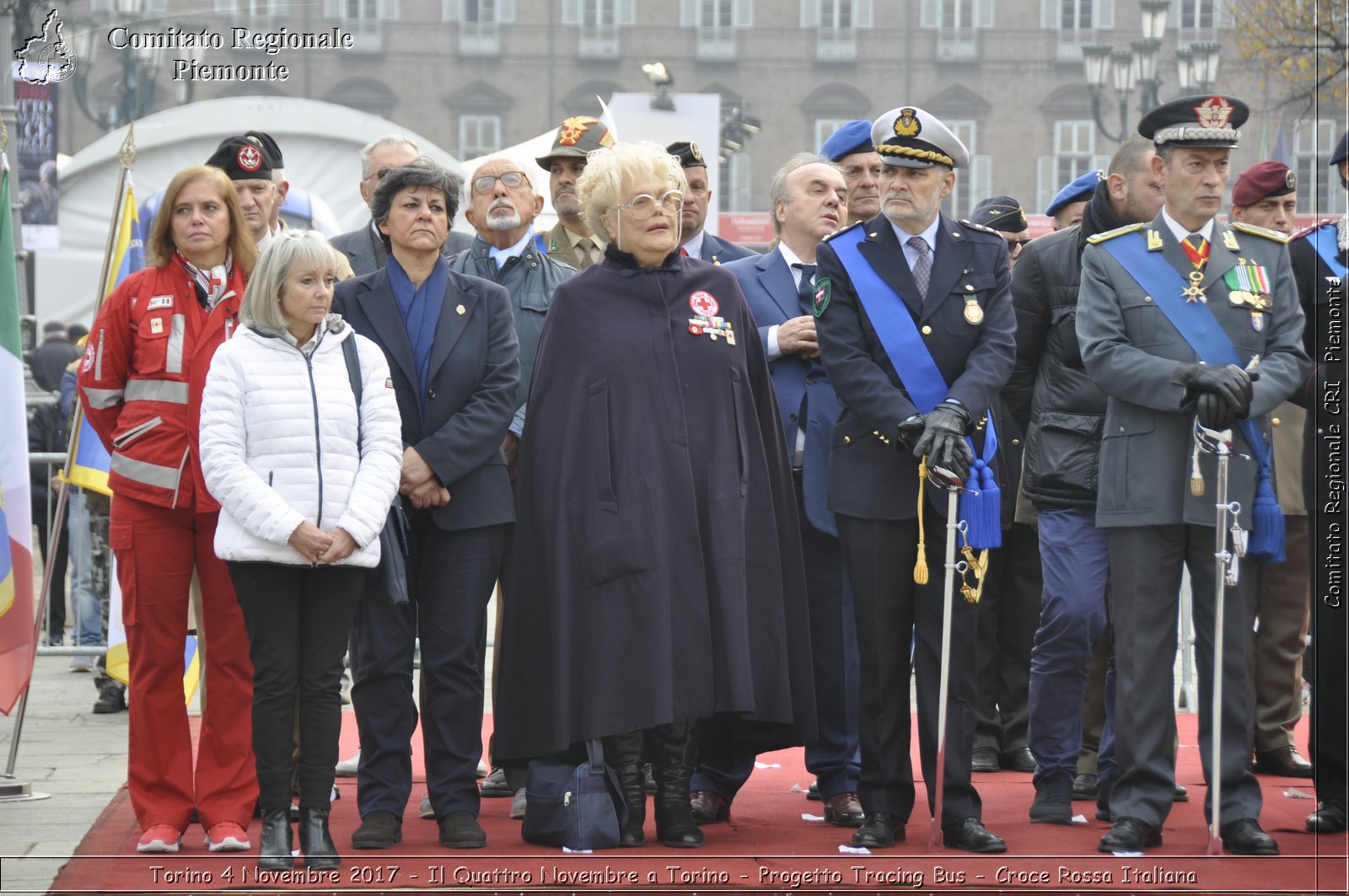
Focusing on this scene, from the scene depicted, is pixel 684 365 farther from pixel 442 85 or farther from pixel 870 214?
pixel 442 85

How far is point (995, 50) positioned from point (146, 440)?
6.85 m

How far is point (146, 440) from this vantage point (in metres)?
5.74

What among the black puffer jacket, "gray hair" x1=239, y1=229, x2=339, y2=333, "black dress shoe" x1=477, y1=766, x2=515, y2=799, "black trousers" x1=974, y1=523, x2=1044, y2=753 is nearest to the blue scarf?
"gray hair" x1=239, y1=229, x2=339, y2=333

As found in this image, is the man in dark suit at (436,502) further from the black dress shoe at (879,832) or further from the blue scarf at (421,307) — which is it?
the black dress shoe at (879,832)

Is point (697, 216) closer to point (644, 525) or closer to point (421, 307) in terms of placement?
point (421, 307)

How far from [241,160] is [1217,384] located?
3598 millimetres

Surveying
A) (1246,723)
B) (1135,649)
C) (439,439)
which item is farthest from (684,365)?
(1246,723)

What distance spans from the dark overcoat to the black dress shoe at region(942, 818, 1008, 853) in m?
0.57

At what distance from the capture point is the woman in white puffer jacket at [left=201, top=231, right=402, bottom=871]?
526 cm

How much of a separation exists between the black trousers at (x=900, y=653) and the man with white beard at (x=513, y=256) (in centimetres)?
147

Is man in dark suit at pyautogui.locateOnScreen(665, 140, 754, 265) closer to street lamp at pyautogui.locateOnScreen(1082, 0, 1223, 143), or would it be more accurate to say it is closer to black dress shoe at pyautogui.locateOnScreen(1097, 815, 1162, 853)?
black dress shoe at pyautogui.locateOnScreen(1097, 815, 1162, 853)

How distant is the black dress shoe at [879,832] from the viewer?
5.52m

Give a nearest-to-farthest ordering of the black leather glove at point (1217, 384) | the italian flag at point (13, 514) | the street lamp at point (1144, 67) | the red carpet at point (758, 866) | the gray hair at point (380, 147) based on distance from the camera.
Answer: the red carpet at point (758, 866) → the black leather glove at point (1217, 384) → the italian flag at point (13, 514) → the gray hair at point (380, 147) → the street lamp at point (1144, 67)

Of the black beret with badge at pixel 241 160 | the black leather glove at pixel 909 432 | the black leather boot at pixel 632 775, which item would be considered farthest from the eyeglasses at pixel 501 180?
the black leather boot at pixel 632 775
